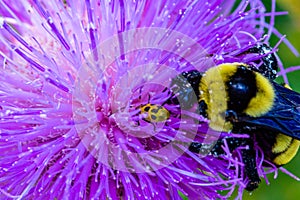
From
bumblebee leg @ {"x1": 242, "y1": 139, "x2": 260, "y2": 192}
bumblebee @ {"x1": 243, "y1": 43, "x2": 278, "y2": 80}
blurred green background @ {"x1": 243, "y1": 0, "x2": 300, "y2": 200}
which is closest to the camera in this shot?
bumblebee leg @ {"x1": 242, "y1": 139, "x2": 260, "y2": 192}

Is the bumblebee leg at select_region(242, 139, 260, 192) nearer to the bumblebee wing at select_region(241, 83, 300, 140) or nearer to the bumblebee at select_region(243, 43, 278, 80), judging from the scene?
the bumblebee wing at select_region(241, 83, 300, 140)

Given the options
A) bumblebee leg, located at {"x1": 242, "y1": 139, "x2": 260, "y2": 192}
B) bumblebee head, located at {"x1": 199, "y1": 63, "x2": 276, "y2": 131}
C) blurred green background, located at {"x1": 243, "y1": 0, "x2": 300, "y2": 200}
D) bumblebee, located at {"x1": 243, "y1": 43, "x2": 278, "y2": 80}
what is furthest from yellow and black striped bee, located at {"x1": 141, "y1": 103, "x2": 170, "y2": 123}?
blurred green background, located at {"x1": 243, "y1": 0, "x2": 300, "y2": 200}

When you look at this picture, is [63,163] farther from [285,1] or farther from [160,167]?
[285,1]

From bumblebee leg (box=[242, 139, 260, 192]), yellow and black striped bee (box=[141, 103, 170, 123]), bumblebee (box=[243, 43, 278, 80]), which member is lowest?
bumblebee leg (box=[242, 139, 260, 192])

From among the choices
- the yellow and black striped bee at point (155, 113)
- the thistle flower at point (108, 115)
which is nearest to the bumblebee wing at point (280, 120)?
the thistle flower at point (108, 115)

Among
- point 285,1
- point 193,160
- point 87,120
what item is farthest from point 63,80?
point 285,1
